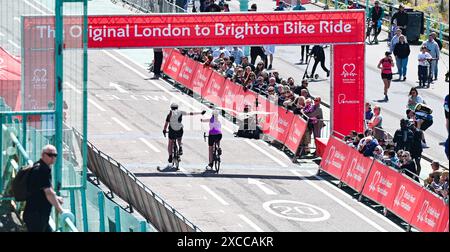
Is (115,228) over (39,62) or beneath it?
beneath

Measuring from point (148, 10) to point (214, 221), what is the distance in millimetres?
22101

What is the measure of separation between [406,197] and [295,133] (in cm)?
684

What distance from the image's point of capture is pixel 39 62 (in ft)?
67.7

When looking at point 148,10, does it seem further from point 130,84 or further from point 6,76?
point 6,76

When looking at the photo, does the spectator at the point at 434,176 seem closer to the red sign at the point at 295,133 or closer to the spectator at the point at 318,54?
the red sign at the point at 295,133

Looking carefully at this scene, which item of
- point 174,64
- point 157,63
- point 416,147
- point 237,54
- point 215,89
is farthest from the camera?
point 157,63

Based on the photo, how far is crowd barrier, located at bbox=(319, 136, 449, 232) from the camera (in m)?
26.9

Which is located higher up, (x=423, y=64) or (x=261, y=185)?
(x=423, y=64)

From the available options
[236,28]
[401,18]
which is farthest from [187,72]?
[236,28]

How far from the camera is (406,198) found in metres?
28.3

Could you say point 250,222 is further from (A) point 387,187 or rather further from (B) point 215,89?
(B) point 215,89

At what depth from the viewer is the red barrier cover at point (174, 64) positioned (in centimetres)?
4244
